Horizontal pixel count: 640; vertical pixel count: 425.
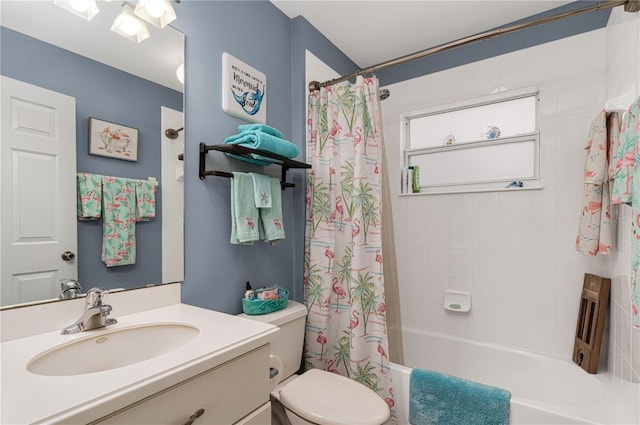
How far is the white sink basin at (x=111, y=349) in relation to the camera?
2.72 feet

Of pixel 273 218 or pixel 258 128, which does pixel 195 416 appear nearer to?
pixel 273 218

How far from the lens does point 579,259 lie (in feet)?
5.98

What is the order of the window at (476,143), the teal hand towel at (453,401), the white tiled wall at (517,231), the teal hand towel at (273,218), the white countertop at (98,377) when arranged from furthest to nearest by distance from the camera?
the window at (476,143), the white tiled wall at (517,231), the teal hand towel at (273,218), the teal hand towel at (453,401), the white countertop at (98,377)

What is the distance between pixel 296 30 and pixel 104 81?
4.11 feet

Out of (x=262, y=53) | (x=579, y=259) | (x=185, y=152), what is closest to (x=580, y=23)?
(x=579, y=259)

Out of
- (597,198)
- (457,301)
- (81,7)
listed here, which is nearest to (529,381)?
(457,301)

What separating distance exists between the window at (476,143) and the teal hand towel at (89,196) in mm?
1993

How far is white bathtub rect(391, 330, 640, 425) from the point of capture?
121 centimetres

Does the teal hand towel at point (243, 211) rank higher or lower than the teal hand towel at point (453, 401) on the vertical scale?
higher

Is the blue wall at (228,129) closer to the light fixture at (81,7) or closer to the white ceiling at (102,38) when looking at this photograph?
the white ceiling at (102,38)

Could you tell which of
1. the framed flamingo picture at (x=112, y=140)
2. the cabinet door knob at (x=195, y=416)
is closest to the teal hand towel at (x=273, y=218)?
the framed flamingo picture at (x=112, y=140)

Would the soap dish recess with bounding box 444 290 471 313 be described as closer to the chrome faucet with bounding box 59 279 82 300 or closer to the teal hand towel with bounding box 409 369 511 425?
the teal hand towel with bounding box 409 369 511 425

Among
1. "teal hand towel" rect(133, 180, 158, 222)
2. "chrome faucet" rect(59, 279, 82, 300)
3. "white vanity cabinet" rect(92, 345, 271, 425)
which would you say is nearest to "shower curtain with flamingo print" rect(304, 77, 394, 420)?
"white vanity cabinet" rect(92, 345, 271, 425)

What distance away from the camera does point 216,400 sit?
807 millimetres
